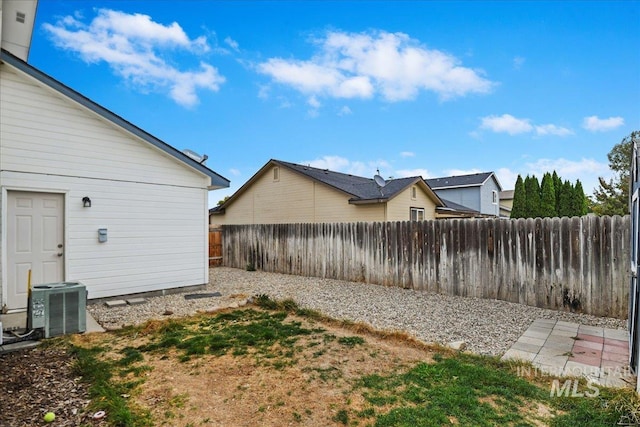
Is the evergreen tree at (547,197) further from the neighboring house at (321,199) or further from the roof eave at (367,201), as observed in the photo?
the roof eave at (367,201)

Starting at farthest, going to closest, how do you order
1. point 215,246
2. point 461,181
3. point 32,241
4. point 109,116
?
point 461,181 → point 215,246 → point 109,116 → point 32,241

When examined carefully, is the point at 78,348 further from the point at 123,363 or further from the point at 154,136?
the point at 154,136

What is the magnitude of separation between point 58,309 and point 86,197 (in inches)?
107

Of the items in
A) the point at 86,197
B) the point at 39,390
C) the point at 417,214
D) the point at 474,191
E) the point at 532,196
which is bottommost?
the point at 39,390

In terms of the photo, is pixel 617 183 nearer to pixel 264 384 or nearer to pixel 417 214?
pixel 417 214

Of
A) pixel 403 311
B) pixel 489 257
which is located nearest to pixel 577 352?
pixel 403 311

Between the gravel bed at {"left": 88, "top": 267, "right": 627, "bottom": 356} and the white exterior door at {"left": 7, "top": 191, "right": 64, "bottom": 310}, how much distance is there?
106 centimetres

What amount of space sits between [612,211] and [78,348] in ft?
80.4

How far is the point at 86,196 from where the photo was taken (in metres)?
6.48

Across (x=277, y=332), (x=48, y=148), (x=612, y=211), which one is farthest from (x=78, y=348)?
(x=612, y=211)

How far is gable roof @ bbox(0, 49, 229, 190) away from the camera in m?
5.72

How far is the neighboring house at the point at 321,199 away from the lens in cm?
1398

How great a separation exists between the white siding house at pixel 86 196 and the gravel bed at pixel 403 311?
35.1 inches

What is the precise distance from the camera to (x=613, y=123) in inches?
→ 513
